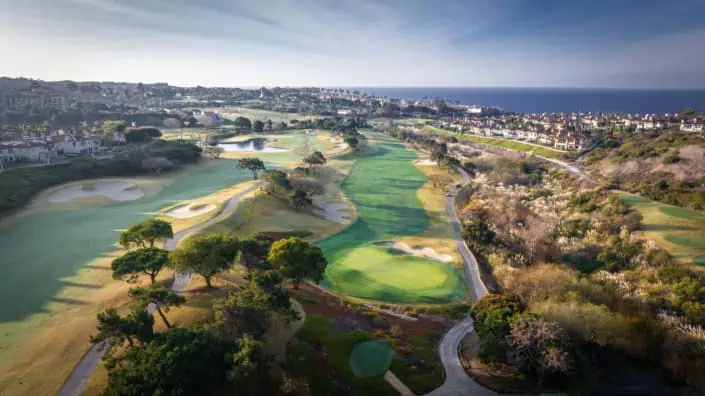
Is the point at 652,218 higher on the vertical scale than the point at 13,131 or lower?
lower

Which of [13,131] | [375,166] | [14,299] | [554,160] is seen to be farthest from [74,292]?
[554,160]

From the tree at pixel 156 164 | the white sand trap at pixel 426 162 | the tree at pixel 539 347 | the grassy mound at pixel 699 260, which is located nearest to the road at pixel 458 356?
the tree at pixel 539 347

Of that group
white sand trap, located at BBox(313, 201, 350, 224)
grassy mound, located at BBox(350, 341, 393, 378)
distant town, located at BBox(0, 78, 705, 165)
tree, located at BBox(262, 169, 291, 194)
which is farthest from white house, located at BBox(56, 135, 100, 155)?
grassy mound, located at BBox(350, 341, 393, 378)

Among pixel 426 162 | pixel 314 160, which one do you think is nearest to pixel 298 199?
pixel 314 160

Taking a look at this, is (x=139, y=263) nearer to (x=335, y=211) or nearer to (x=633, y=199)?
(x=335, y=211)

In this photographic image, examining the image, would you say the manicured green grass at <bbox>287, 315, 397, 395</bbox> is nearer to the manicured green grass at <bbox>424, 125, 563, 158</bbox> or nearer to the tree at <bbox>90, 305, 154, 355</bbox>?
the tree at <bbox>90, 305, 154, 355</bbox>

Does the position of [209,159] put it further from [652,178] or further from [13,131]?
[652,178]

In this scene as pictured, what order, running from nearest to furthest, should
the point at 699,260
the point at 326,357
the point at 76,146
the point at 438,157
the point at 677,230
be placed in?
the point at 326,357
the point at 699,260
the point at 677,230
the point at 76,146
the point at 438,157

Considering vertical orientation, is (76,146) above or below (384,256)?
above

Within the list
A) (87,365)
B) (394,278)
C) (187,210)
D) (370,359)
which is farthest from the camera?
(187,210)
